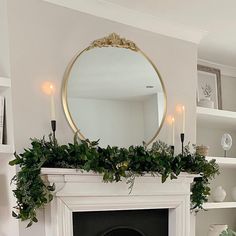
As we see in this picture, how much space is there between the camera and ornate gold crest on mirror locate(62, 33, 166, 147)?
8.33 feet

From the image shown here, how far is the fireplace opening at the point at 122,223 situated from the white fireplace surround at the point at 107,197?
0.27 ft

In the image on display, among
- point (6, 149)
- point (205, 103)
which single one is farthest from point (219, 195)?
point (6, 149)

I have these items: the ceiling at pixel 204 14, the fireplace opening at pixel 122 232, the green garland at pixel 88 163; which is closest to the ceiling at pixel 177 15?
the ceiling at pixel 204 14

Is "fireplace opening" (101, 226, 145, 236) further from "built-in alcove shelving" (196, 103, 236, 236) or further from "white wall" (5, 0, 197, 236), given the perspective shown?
"built-in alcove shelving" (196, 103, 236, 236)

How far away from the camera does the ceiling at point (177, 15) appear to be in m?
2.61

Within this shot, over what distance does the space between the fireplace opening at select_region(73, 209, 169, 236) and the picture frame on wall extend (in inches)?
53.0

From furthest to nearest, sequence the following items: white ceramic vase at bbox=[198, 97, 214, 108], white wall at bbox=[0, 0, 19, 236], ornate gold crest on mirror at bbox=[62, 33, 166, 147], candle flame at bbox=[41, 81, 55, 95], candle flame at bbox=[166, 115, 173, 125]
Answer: white ceramic vase at bbox=[198, 97, 214, 108]
candle flame at bbox=[166, 115, 173, 125]
ornate gold crest on mirror at bbox=[62, 33, 166, 147]
candle flame at bbox=[41, 81, 55, 95]
white wall at bbox=[0, 0, 19, 236]

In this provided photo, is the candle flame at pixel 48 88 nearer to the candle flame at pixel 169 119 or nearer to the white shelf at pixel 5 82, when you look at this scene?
the white shelf at pixel 5 82

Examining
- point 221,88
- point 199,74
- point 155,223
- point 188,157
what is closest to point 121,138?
point 188,157

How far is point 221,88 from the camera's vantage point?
402 centimetres

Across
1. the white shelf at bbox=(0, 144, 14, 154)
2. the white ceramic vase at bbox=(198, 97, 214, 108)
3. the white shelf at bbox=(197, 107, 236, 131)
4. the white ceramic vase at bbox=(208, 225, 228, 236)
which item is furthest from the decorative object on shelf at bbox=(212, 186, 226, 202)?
the white shelf at bbox=(0, 144, 14, 154)

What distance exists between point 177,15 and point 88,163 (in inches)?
52.3

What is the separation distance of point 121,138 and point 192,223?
39.3 inches

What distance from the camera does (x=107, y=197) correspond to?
100.0 inches
